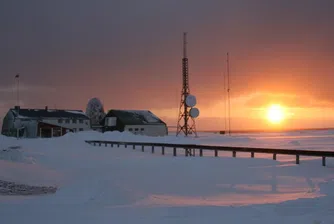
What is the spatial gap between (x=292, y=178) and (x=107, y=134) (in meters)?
46.3

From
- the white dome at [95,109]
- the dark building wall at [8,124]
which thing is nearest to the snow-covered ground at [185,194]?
the dark building wall at [8,124]

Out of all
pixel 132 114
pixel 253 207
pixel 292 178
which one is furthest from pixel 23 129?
pixel 253 207

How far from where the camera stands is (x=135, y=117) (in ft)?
251

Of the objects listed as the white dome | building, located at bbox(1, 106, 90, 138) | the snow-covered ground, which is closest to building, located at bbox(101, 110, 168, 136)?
building, located at bbox(1, 106, 90, 138)

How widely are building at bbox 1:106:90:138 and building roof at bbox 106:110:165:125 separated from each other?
27.8 feet

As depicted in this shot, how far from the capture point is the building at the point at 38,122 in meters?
71.7

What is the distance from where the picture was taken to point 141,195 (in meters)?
12.3

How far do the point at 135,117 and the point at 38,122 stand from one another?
18.3m

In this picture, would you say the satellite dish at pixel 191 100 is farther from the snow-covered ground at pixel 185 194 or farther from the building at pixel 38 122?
the snow-covered ground at pixel 185 194

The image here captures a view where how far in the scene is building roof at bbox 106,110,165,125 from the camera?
74.2 meters

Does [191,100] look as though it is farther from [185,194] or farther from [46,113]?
[185,194]

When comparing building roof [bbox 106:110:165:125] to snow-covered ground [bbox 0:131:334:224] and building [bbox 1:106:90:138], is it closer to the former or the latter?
building [bbox 1:106:90:138]

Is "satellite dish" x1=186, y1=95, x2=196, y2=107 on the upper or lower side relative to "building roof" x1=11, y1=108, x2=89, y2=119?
upper

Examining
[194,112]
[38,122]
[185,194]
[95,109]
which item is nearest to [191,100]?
[194,112]
